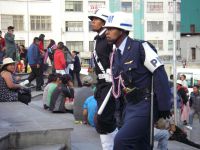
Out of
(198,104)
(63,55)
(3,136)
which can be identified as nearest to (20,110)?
A: (3,136)

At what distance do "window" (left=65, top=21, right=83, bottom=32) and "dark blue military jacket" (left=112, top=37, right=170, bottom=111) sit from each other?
62513mm

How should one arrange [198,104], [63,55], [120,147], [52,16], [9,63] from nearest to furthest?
[120,147]
[9,63]
[63,55]
[198,104]
[52,16]

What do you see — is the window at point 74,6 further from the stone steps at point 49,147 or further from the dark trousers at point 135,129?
the dark trousers at point 135,129

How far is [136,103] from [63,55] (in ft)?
44.8

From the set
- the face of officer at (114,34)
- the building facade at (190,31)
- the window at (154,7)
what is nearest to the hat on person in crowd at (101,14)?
the face of officer at (114,34)

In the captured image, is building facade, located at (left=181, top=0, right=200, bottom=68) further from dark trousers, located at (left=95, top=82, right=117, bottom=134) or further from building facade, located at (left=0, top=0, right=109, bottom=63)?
dark trousers, located at (left=95, top=82, right=117, bottom=134)

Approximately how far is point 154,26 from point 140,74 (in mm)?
69044

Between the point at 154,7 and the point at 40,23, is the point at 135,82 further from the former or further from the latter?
the point at 154,7

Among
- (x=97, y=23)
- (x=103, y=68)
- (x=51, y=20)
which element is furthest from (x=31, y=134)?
(x=51, y=20)

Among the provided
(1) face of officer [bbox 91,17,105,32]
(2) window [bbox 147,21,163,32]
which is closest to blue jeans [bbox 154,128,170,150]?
(1) face of officer [bbox 91,17,105,32]

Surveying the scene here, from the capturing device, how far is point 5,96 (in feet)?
34.4

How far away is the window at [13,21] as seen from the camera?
63062 millimetres

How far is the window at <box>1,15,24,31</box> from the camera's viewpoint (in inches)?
→ 2483

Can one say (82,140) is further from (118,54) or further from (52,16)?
(52,16)
